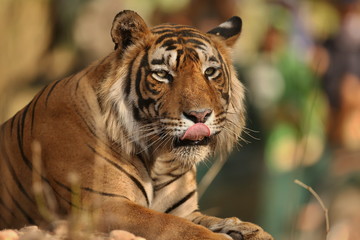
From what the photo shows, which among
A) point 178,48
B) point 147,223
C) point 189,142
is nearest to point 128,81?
point 178,48

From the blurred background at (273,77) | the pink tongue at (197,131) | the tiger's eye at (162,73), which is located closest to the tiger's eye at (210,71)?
the tiger's eye at (162,73)

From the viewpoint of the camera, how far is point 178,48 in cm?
329

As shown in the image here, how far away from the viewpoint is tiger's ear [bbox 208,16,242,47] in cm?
364

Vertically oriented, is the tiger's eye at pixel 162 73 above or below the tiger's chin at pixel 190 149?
above

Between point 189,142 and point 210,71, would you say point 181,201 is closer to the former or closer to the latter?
point 189,142

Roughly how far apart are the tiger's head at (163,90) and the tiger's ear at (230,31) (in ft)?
0.60

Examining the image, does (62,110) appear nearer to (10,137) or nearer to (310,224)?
(10,137)

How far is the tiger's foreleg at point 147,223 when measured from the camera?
2.90m

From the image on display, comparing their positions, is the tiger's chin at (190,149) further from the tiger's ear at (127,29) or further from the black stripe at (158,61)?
the tiger's ear at (127,29)

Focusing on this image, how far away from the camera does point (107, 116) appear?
11.0 ft

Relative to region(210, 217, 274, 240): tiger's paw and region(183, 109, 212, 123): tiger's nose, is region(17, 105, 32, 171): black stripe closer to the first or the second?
region(183, 109, 212, 123): tiger's nose

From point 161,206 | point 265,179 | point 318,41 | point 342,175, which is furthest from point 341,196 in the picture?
point 161,206

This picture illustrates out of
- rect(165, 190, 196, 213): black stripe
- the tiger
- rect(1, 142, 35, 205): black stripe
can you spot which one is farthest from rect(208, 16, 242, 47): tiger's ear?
rect(1, 142, 35, 205): black stripe

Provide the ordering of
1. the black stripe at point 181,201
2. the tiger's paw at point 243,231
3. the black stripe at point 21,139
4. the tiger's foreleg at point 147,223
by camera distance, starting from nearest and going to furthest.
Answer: the tiger's foreleg at point 147,223 → the tiger's paw at point 243,231 → the black stripe at point 21,139 → the black stripe at point 181,201
